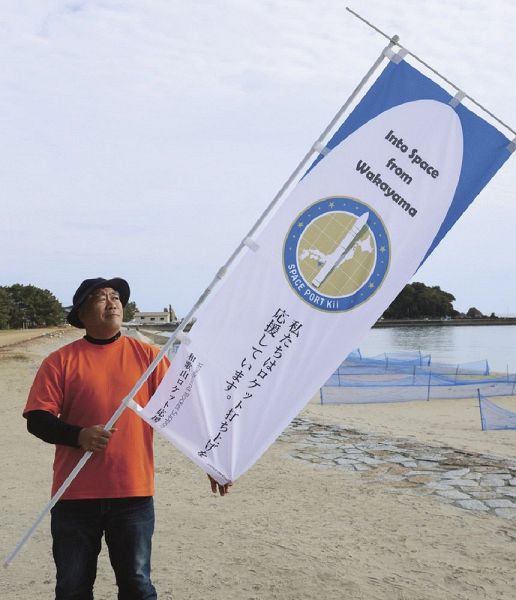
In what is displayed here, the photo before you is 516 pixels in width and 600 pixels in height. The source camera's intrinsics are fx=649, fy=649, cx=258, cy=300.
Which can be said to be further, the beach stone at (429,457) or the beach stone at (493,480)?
the beach stone at (429,457)

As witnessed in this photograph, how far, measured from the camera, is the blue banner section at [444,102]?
343 centimetres

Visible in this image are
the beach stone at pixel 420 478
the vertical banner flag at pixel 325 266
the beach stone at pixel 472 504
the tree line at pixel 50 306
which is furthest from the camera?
the tree line at pixel 50 306

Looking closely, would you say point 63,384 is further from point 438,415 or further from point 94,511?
point 438,415

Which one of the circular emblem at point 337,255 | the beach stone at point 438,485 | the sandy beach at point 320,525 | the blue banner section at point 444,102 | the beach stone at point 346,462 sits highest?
the blue banner section at point 444,102

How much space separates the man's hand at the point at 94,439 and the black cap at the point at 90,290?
1.99 feet

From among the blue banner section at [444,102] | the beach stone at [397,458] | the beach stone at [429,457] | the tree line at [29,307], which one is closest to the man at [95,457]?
the blue banner section at [444,102]

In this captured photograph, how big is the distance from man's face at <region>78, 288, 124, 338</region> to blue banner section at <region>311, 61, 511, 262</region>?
1307 mm

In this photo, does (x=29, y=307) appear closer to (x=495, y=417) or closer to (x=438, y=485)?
(x=495, y=417)

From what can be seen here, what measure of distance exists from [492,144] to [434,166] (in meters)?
0.33

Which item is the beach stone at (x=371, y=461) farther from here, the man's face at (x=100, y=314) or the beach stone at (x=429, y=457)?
the man's face at (x=100, y=314)

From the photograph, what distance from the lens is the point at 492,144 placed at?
3.42 metres

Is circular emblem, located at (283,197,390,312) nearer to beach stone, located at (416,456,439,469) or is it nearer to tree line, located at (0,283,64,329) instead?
beach stone, located at (416,456,439,469)

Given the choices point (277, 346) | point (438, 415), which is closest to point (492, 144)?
point (277, 346)

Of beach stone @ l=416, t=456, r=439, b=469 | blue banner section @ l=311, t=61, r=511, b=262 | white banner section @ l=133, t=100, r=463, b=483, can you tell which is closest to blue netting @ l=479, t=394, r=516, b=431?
beach stone @ l=416, t=456, r=439, b=469
